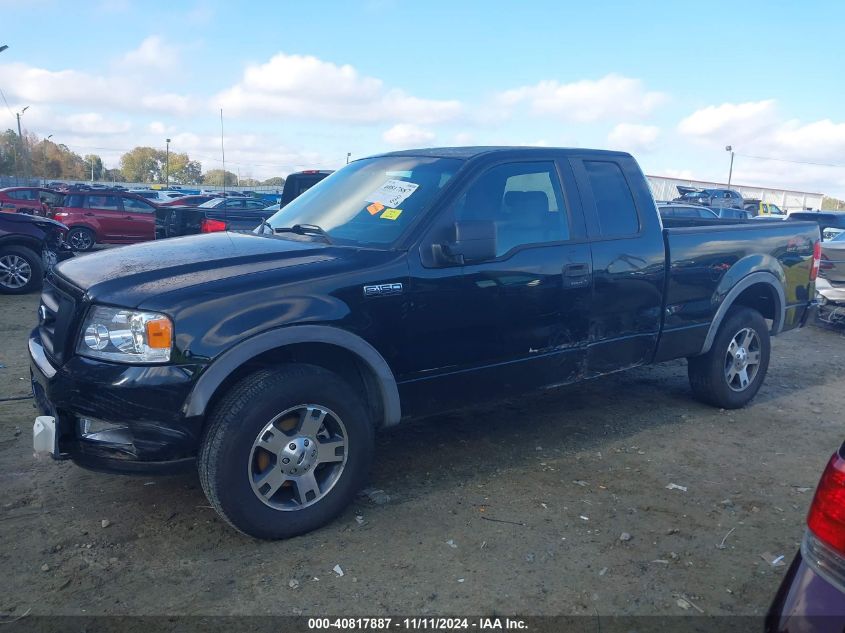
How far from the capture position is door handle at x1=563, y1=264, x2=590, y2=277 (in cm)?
436

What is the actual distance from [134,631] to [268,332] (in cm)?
134

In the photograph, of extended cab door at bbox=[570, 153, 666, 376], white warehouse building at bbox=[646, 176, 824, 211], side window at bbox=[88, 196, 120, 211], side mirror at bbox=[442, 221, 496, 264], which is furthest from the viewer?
white warehouse building at bbox=[646, 176, 824, 211]

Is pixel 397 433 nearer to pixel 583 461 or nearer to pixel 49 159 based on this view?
pixel 583 461

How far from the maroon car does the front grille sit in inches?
117

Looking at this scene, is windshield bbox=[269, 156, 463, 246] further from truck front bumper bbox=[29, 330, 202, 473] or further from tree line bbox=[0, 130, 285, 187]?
tree line bbox=[0, 130, 285, 187]

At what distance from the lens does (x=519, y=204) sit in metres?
4.34

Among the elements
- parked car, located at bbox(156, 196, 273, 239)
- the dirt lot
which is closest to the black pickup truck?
the dirt lot

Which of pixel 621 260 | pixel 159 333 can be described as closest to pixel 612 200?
pixel 621 260

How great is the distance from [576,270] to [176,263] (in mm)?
2369

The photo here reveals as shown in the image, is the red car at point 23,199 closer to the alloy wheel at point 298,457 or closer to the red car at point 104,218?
the red car at point 104,218

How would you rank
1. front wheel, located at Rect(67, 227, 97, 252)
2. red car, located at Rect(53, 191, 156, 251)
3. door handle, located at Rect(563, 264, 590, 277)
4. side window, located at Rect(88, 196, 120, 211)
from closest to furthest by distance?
1. door handle, located at Rect(563, 264, 590, 277)
2. front wheel, located at Rect(67, 227, 97, 252)
3. red car, located at Rect(53, 191, 156, 251)
4. side window, located at Rect(88, 196, 120, 211)

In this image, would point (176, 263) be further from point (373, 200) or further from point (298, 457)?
point (373, 200)

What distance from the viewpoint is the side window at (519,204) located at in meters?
4.14

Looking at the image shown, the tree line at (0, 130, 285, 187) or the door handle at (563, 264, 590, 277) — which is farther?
the tree line at (0, 130, 285, 187)
